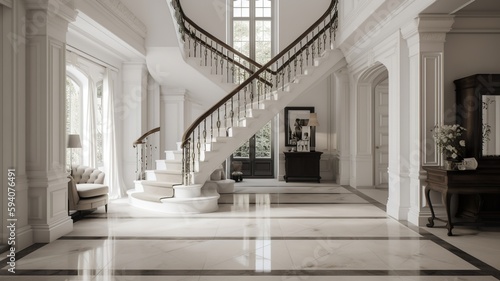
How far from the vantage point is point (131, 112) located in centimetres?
855

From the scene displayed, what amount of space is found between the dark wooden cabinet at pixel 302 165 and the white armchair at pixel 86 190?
17.9ft

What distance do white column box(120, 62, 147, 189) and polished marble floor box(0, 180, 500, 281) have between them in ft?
6.51

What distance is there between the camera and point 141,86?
854 cm

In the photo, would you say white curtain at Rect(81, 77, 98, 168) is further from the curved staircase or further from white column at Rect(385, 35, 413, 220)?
white column at Rect(385, 35, 413, 220)

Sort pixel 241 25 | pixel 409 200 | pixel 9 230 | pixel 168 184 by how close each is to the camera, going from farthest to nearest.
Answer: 1. pixel 241 25
2. pixel 168 184
3. pixel 409 200
4. pixel 9 230

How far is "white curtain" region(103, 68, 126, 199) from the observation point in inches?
304

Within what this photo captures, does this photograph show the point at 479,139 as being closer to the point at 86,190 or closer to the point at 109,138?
the point at 86,190

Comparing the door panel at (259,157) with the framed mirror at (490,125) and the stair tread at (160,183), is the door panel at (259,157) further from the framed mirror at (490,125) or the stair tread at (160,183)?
the framed mirror at (490,125)

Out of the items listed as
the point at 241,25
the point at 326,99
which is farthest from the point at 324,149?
the point at 241,25

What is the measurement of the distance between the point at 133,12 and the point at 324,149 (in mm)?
6430

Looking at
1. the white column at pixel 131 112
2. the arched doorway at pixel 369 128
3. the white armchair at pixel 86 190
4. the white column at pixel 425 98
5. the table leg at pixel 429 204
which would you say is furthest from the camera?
the arched doorway at pixel 369 128

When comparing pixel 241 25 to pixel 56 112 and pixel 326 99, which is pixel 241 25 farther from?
pixel 56 112

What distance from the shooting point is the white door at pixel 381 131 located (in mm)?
9336

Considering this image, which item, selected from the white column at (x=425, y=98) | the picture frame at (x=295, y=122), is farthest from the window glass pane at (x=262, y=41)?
the white column at (x=425, y=98)
